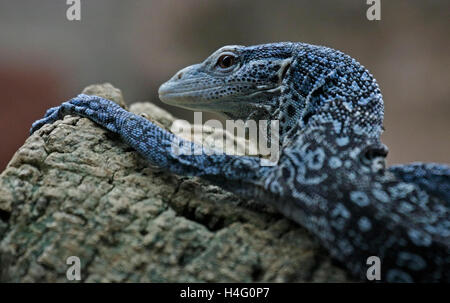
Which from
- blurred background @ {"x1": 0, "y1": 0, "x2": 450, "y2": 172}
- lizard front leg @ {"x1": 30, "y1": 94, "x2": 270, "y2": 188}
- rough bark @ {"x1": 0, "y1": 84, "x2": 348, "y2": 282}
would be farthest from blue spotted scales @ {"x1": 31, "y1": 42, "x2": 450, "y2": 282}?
blurred background @ {"x1": 0, "y1": 0, "x2": 450, "y2": 172}

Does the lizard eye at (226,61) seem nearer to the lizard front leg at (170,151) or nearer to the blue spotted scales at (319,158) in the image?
the blue spotted scales at (319,158)

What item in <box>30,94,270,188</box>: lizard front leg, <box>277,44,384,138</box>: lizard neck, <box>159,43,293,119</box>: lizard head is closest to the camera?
<box>30,94,270,188</box>: lizard front leg

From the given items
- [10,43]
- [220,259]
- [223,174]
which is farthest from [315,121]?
[10,43]

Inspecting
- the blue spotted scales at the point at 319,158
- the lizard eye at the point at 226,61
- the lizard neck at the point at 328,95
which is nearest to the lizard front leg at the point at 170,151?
the blue spotted scales at the point at 319,158

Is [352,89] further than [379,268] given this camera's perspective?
Yes

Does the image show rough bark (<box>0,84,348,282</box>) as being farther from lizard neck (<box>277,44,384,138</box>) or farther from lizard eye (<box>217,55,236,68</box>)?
lizard eye (<box>217,55,236,68</box>)

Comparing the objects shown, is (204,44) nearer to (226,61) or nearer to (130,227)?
(226,61)
